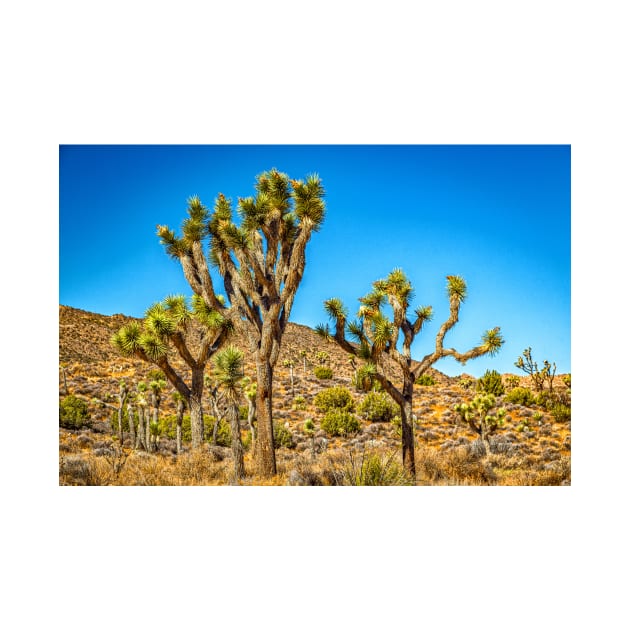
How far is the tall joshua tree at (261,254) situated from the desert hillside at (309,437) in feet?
5.77

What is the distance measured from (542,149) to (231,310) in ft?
21.3

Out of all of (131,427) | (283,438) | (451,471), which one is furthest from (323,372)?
(451,471)

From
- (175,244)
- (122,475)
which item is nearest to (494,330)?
(175,244)

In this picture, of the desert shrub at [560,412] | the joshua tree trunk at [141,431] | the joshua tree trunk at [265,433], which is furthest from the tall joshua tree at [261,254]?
the desert shrub at [560,412]

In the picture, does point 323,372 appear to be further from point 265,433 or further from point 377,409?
point 265,433

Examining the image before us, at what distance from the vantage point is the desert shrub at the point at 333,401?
25.0 m

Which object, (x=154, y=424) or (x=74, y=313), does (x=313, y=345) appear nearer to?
(x=74, y=313)

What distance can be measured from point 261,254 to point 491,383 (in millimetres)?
20684

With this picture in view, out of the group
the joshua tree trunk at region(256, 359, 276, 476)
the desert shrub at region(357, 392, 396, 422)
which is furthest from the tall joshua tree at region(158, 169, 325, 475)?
the desert shrub at region(357, 392, 396, 422)

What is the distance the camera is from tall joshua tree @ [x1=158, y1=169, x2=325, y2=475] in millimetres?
10789

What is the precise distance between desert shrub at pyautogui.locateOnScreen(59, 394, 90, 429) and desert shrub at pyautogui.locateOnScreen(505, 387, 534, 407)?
17725mm

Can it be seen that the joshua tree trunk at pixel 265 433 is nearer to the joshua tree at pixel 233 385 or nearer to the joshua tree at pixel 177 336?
the joshua tree at pixel 233 385

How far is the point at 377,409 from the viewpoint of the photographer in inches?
943

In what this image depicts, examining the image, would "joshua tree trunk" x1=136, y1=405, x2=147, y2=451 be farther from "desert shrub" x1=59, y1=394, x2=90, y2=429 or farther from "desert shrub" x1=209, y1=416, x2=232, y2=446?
"desert shrub" x1=59, y1=394, x2=90, y2=429
